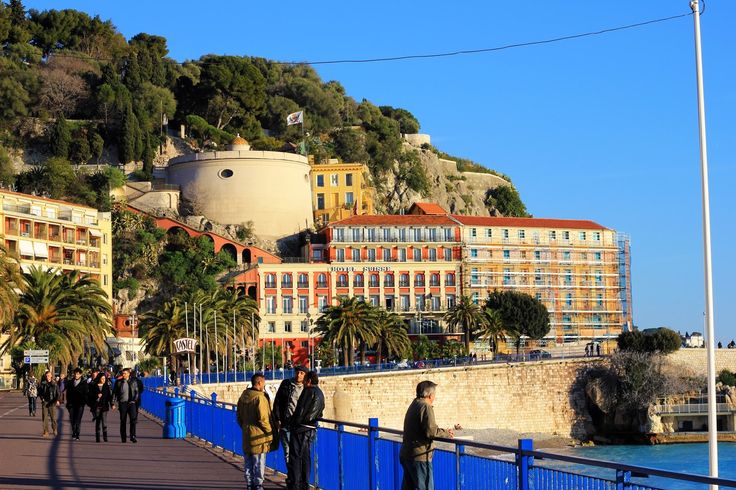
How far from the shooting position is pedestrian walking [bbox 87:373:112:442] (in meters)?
30.4

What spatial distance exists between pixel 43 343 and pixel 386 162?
8609cm

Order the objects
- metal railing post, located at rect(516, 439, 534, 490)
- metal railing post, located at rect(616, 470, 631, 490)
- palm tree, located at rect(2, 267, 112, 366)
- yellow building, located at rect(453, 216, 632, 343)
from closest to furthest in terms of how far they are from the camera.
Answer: metal railing post, located at rect(616, 470, 631, 490) < metal railing post, located at rect(516, 439, 534, 490) < palm tree, located at rect(2, 267, 112, 366) < yellow building, located at rect(453, 216, 632, 343)

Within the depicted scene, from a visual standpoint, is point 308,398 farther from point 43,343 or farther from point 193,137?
point 193,137

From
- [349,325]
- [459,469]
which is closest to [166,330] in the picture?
[349,325]

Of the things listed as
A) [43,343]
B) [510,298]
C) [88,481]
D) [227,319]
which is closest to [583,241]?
[510,298]

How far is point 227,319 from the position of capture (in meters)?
99.8

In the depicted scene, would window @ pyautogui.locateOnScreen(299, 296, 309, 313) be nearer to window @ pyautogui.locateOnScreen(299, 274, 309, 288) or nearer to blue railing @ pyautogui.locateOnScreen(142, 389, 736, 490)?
window @ pyautogui.locateOnScreen(299, 274, 309, 288)

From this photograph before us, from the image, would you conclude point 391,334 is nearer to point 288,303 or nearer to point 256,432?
point 288,303

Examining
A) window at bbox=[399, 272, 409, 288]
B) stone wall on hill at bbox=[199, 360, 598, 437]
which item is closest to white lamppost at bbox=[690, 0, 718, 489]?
stone wall on hill at bbox=[199, 360, 598, 437]

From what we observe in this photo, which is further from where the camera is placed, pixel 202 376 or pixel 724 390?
pixel 724 390

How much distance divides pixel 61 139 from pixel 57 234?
80.5ft

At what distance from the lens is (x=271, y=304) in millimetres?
114562

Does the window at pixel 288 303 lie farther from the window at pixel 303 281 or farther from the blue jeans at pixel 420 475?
the blue jeans at pixel 420 475

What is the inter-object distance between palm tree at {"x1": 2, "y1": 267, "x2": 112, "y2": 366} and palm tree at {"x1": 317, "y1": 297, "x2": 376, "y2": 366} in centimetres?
3072
